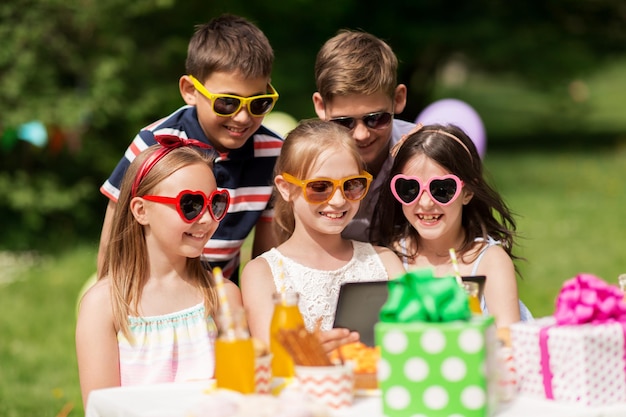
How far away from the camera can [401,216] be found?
3861 mm

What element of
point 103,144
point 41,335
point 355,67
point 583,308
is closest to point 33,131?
point 103,144

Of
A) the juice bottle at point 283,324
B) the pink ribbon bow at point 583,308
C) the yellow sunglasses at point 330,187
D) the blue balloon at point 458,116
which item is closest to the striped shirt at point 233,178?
the yellow sunglasses at point 330,187

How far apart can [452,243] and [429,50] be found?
49.1 feet

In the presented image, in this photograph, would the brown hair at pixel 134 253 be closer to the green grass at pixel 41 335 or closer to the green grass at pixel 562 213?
the green grass at pixel 41 335

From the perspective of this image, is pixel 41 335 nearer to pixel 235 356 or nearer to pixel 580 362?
→ pixel 235 356

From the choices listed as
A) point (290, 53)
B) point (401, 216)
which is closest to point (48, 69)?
point (290, 53)

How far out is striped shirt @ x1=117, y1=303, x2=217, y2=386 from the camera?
3117 mm

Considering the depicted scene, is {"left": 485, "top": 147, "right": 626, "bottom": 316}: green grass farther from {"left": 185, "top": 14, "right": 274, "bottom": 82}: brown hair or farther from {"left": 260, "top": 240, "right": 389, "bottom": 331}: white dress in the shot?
{"left": 260, "top": 240, "right": 389, "bottom": 331}: white dress

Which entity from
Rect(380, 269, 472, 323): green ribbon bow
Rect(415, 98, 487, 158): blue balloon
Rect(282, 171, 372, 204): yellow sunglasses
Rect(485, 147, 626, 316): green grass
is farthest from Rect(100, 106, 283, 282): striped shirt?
Rect(415, 98, 487, 158): blue balloon

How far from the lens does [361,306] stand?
3084 millimetres

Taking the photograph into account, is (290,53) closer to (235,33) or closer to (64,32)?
(64,32)

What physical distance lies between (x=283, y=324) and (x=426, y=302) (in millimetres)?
444

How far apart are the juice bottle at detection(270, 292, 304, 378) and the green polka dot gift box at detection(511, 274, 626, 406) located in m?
0.62

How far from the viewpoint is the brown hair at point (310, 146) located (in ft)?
11.1
